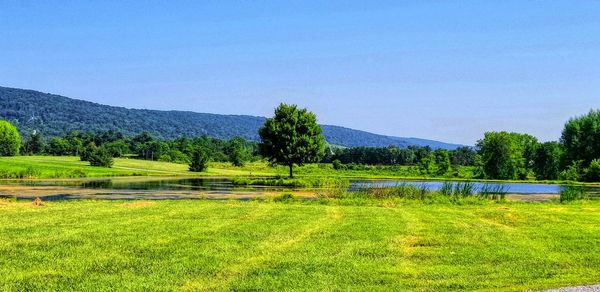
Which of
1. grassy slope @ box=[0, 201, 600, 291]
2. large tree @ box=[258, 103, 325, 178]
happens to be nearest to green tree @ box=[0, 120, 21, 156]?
large tree @ box=[258, 103, 325, 178]

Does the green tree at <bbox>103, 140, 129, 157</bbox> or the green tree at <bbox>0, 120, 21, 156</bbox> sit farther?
the green tree at <bbox>103, 140, 129, 157</bbox>

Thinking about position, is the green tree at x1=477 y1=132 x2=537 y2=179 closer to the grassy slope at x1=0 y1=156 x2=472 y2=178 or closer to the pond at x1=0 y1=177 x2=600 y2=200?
the grassy slope at x1=0 y1=156 x2=472 y2=178

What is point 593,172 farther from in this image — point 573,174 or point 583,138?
point 583,138

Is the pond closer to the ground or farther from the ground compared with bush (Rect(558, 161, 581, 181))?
closer to the ground

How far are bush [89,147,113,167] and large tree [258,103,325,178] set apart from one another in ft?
157

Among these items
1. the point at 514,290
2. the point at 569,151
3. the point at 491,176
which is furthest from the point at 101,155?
the point at 514,290

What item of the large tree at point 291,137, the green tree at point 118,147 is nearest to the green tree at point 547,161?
the large tree at point 291,137

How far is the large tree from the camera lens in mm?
67562

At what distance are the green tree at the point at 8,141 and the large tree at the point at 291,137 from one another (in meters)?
102

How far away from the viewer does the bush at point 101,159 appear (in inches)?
4171

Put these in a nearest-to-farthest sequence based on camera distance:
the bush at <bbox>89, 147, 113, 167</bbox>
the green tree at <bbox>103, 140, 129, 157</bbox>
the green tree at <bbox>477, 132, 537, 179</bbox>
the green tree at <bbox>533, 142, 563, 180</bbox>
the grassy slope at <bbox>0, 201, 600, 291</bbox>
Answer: the grassy slope at <bbox>0, 201, 600, 291</bbox> → the green tree at <bbox>477, 132, 537, 179</bbox> → the bush at <bbox>89, 147, 113, 167</bbox> → the green tree at <bbox>533, 142, 563, 180</bbox> → the green tree at <bbox>103, 140, 129, 157</bbox>

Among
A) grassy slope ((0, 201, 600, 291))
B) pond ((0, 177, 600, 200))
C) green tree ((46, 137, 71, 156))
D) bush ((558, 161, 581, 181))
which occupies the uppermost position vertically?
green tree ((46, 137, 71, 156))

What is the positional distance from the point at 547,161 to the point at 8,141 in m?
130

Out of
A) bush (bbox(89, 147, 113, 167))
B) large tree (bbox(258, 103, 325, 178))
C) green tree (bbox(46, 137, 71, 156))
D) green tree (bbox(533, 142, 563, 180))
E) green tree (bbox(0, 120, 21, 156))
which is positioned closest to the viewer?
large tree (bbox(258, 103, 325, 178))
